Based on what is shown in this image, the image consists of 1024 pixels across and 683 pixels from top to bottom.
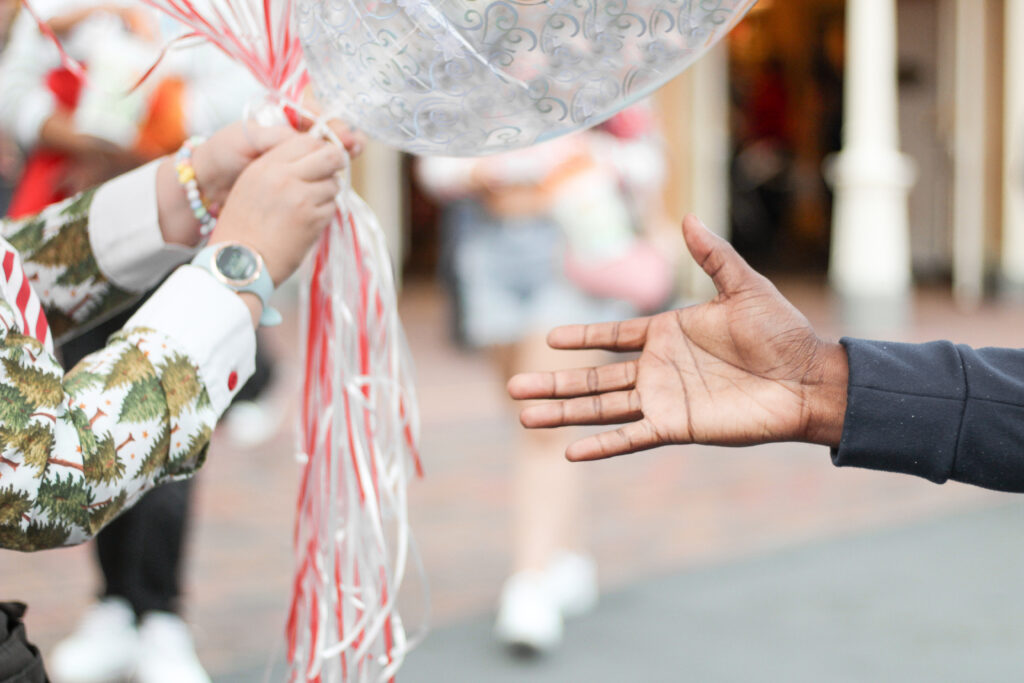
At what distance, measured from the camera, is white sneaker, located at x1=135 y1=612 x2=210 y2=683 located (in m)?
2.26

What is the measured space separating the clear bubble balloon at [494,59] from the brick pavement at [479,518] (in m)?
1.45

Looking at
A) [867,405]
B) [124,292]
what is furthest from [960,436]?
[124,292]

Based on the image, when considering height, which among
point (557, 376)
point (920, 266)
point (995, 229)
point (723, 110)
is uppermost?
point (557, 376)

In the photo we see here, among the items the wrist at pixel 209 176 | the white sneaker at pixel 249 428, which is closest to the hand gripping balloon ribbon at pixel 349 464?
the wrist at pixel 209 176

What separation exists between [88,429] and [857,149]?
7.81 meters

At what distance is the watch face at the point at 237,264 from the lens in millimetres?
1185

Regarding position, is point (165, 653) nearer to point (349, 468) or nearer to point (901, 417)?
point (349, 468)

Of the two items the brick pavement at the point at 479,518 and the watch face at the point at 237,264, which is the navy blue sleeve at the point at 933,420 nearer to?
the watch face at the point at 237,264

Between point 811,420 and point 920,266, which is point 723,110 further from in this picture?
point 811,420

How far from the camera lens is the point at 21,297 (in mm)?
1119

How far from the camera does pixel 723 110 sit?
10000mm

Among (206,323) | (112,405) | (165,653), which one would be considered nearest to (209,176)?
(206,323)

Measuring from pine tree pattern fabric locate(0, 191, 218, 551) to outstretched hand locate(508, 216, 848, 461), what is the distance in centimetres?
38

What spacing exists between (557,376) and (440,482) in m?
3.08
